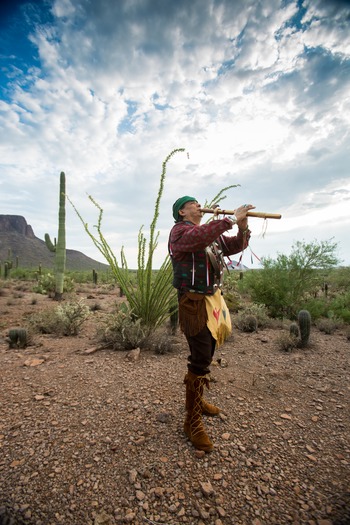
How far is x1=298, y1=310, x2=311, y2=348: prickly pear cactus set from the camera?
15.8 feet

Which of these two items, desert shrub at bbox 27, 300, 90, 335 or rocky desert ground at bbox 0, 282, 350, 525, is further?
desert shrub at bbox 27, 300, 90, 335

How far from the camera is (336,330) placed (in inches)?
253

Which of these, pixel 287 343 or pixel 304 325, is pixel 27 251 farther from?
pixel 304 325

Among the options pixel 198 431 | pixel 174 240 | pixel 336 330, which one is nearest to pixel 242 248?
pixel 174 240

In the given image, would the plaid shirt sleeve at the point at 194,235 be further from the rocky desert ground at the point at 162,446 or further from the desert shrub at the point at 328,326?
the desert shrub at the point at 328,326

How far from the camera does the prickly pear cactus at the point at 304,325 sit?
480cm

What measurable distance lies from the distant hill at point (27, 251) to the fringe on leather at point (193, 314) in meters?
40.1

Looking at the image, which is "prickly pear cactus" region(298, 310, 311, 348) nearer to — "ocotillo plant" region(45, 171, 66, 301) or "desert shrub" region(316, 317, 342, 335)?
"desert shrub" region(316, 317, 342, 335)

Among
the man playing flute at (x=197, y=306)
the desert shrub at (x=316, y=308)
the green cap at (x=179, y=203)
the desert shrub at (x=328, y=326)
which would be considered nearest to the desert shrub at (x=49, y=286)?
the desert shrub at (x=316, y=308)

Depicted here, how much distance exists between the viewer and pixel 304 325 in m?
4.87

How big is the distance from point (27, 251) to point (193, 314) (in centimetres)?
5095

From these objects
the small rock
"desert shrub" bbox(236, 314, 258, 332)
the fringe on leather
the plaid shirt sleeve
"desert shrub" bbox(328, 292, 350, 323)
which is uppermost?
the plaid shirt sleeve

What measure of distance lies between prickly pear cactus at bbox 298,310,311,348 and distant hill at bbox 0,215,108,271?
128ft

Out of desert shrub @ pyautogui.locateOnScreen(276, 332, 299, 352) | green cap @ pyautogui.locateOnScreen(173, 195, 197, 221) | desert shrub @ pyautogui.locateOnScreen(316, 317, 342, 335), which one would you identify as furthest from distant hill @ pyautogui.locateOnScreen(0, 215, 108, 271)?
green cap @ pyautogui.locateOnScreen(173, 195, 197, 221)
